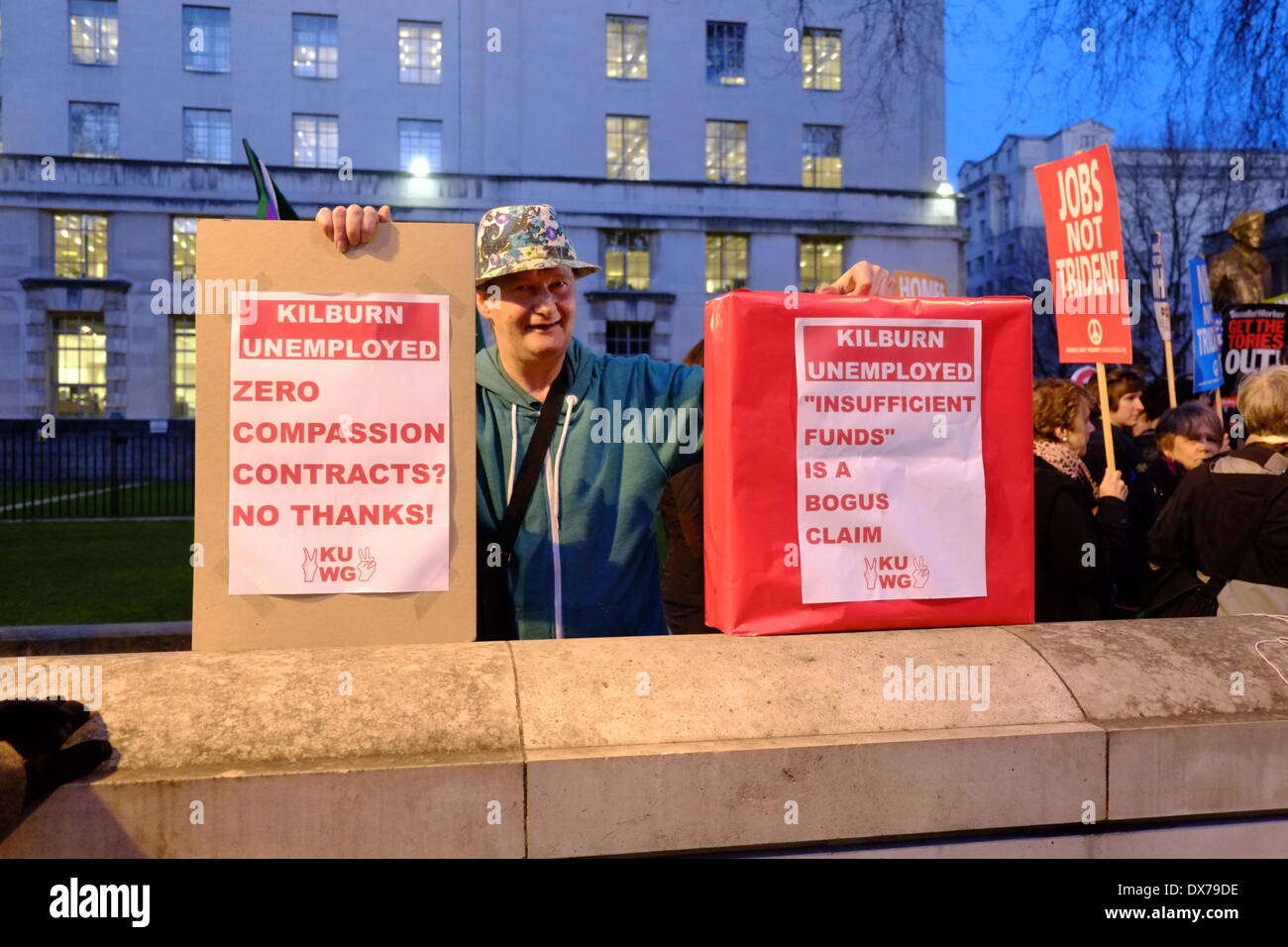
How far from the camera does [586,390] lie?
326cm

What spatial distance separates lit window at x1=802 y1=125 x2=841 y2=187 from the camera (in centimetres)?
3892

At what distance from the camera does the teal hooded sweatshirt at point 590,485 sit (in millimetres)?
3066

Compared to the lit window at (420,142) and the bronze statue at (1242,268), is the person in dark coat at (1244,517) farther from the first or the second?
the lit window at (420,142)

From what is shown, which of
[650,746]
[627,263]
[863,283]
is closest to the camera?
[650,746]

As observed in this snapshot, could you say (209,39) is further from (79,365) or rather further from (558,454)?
(558,454)

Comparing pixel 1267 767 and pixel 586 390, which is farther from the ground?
pixel 586 390

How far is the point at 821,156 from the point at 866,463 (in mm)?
38678

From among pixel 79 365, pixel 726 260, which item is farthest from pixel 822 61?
pixel 79 365

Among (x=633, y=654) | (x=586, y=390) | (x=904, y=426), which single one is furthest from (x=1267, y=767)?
(x=586, y=390)

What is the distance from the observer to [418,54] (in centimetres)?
3628

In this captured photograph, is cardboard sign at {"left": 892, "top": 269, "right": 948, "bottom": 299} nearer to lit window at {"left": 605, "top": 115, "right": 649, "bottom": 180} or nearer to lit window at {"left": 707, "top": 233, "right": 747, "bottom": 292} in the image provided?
lit window at {"left": 707, "top": 233, "right": 747, "bottom": 292}

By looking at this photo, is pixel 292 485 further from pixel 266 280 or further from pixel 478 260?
pixel 478 260

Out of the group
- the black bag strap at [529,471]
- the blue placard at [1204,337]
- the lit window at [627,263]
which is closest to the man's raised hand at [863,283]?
the black bag strap at [529,471]
